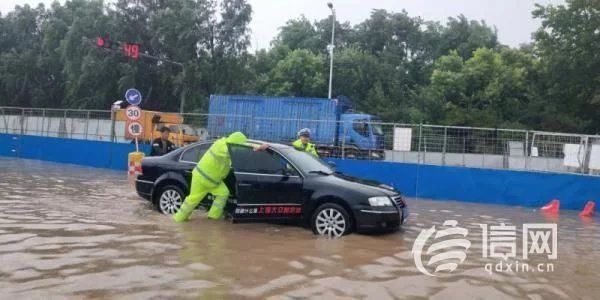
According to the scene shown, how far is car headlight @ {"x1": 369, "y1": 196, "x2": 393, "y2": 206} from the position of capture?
7.97 meters

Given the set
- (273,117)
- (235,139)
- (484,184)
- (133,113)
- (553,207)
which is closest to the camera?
(235,139)

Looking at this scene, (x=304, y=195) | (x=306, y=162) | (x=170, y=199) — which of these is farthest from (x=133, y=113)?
(x=304, y=195)

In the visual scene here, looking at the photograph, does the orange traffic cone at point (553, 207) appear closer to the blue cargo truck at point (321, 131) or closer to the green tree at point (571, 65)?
the blue cargo truck at point (321, 131)

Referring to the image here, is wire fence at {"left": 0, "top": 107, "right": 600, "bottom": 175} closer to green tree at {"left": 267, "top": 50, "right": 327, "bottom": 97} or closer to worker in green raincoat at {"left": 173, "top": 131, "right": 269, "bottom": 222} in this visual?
worker in green raincoat at {"left": 173, "top": 131, "right": 269, "bottom": 222}

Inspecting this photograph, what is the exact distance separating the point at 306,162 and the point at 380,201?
1.40 m

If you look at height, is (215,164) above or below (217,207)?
above

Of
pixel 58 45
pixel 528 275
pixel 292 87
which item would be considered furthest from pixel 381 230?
pixel 58 45

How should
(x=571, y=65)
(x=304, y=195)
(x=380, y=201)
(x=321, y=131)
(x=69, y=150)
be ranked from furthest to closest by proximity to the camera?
(x=571, y=65), (x=69, y=150), (x=321, y=131), (x=304, y=195), (x=380, y=201)

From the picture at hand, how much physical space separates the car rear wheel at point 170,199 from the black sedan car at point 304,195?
593 mm

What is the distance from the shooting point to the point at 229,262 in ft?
20.7

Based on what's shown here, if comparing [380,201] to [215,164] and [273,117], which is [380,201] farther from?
[273,117]

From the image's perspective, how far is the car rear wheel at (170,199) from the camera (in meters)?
9.32

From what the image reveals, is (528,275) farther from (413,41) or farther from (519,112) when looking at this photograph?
(413,41)

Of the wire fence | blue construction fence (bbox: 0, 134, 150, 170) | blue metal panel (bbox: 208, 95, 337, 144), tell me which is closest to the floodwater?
the wire fence
